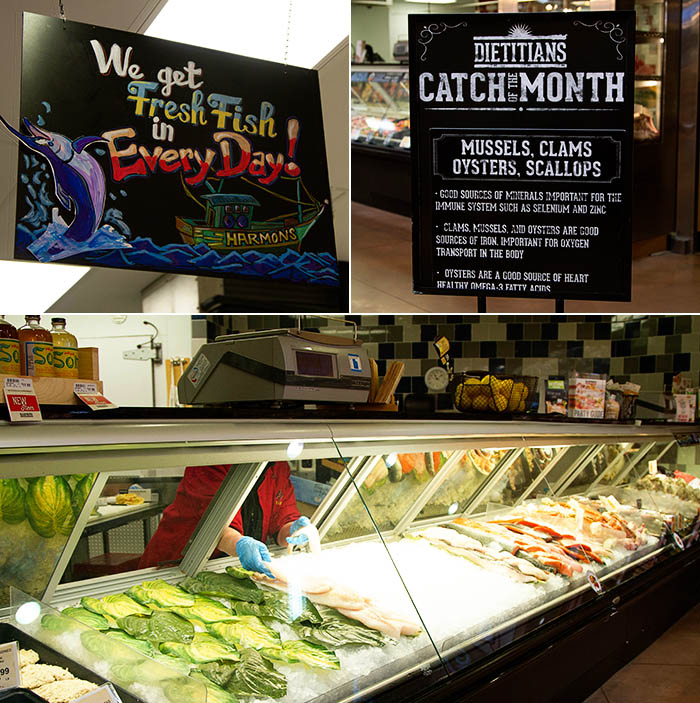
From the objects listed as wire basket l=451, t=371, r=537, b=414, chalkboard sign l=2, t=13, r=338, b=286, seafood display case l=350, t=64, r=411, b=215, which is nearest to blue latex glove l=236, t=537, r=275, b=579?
wire basket l=451, t=371, r=537, b=414

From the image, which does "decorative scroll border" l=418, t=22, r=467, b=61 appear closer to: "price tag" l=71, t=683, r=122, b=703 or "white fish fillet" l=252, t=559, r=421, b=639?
"white fish fillet" l=252, t=559, r=421, b=639

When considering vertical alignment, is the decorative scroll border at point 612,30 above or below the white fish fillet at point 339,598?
above

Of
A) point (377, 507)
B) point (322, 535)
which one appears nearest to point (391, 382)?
point (377, 507)

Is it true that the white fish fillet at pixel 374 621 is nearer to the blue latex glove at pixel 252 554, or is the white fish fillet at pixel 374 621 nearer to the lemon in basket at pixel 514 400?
the blue latex glove at pixel 252 554

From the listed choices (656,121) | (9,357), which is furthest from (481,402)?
(656,121)

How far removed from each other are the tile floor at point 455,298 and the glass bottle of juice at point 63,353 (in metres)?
3.50

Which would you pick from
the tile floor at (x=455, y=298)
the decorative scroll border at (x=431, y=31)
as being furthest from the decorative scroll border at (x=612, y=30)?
the tile floor at (x=455, y=298)

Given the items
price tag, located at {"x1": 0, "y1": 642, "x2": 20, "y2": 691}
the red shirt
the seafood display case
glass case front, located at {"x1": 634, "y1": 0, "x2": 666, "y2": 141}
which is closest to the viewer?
price tag, located at {"x1": 0, "y1": 642, "x2": 20, "y2": 691}

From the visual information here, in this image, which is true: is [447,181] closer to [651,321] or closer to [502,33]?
[502,33]

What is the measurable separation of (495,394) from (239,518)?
1.83 metres

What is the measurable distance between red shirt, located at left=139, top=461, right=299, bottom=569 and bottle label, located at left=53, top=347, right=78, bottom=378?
0.37 metres

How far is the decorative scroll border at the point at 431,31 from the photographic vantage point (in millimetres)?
3674

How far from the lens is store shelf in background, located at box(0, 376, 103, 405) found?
160cm

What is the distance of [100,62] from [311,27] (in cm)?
123
